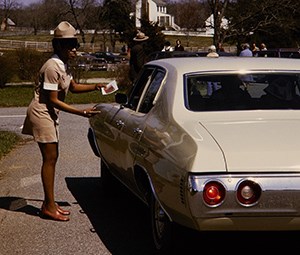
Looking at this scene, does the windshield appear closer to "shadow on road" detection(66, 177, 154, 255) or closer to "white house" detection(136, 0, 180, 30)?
"shadow on road" detection(66, 177, 154, 255)

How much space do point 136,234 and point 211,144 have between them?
1.90m

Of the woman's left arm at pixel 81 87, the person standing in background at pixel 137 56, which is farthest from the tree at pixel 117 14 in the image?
the woman's left arm at pixel 81 87

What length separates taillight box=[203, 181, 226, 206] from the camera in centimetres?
491

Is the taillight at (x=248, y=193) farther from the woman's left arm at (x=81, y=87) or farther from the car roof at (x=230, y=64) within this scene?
the woman's left arm at (x=81, y=87)

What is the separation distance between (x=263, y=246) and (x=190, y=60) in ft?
6.04

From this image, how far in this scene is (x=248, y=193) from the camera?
16.2 feet

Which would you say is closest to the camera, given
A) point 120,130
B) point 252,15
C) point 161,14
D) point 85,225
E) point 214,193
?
point 214,193

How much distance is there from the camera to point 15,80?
30.4 meters

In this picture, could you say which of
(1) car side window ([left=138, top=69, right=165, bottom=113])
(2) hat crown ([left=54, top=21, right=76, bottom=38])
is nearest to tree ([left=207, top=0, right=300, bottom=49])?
(2) hat crown ([left=54, top=21, right=76, bottom=38])

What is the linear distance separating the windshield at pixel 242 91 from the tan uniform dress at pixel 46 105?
1339 mm

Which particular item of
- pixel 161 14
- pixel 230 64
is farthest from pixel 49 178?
pixel 161 14

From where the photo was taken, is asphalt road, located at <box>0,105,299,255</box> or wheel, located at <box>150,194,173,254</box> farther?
asphalt road, located at <box>0,105,299,255</box>

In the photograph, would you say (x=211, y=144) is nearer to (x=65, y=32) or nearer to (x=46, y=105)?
(x=46, y=105)

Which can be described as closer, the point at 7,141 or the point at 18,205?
the point at 18,205
